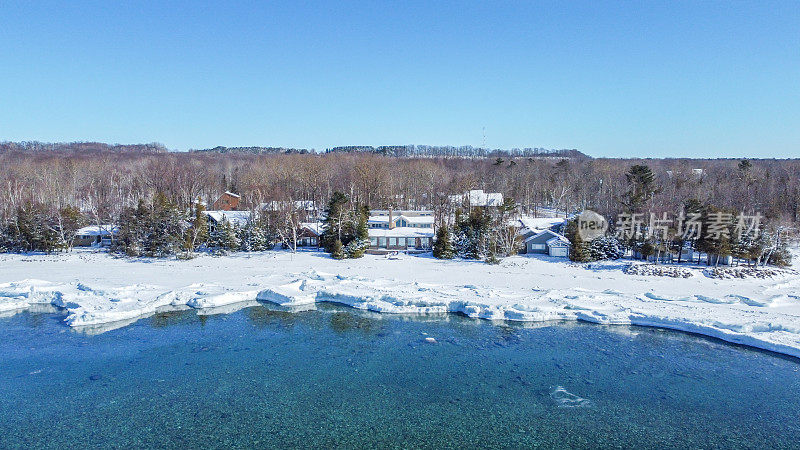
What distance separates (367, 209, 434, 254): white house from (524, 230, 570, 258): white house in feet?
27.5

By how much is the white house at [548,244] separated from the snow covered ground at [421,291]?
260cm

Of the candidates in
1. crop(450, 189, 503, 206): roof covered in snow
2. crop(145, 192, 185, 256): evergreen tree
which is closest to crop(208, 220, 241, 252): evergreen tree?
crop(145, 192, 185, 256): evergreen tree

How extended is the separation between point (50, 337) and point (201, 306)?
6.50 meters

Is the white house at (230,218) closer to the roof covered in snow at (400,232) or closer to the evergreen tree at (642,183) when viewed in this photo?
the roof covered in snow at (400,232)

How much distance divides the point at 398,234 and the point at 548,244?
12.7m

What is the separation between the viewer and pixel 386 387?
612 inches

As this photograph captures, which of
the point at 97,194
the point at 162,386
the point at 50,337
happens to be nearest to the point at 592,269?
the point at 162,386

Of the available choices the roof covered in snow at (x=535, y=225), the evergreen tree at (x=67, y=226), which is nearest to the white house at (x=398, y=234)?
the roof covered in snow at (x=535, y=225)

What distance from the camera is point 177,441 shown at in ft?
40.3

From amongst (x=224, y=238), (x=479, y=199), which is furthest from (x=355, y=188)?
(x=224, y=238)

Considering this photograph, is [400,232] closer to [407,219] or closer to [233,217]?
[407,219]

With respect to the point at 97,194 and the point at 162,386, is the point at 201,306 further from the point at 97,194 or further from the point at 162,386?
the point at 97,194

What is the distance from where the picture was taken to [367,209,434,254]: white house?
41000mm

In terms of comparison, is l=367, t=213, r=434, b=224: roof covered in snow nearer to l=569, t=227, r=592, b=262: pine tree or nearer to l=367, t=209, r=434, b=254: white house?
l=367, t=209, r=434, b=254: white house
